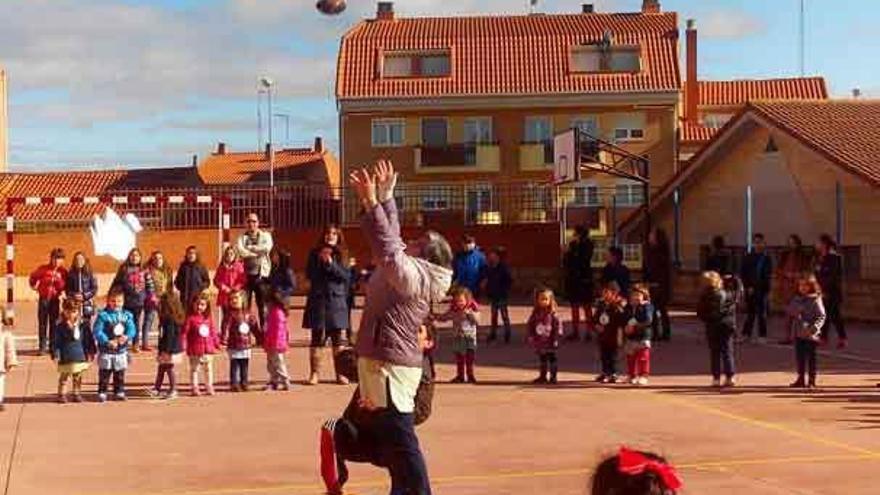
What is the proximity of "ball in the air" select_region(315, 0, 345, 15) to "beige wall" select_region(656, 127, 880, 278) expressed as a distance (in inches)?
385

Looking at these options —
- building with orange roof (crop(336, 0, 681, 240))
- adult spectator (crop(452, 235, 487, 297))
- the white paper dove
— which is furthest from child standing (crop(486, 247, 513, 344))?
building with orange roof (crop(336, 0, 681, 240))

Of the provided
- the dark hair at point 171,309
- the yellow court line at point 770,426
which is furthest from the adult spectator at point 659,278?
the dark hair at point 171,309

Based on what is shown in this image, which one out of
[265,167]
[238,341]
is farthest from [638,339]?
[265,167]

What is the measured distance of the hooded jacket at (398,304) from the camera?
24.1 feet

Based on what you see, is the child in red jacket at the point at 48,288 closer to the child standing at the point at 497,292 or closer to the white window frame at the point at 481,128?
the child standing at the point at 497,292

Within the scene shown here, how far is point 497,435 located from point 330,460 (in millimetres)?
4191

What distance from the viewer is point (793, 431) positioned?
40.7ft

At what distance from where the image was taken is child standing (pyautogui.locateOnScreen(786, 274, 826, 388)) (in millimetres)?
15641

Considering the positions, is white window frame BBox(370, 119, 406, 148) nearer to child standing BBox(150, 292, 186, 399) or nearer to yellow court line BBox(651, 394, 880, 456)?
child standing BBox(150, 292, 186, 399)

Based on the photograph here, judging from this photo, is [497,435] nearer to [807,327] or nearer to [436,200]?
[807,327]

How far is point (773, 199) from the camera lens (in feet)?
95.5

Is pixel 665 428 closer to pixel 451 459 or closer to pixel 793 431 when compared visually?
pixel 793 431

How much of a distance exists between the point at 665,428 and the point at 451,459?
98.1 inches

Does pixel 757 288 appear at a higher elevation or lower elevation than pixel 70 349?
higher
